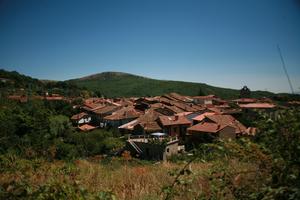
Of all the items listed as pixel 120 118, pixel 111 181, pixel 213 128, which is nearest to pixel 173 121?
pixel 213 128

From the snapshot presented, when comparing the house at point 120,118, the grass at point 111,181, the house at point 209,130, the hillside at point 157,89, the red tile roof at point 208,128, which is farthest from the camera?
the hillside at point 157,89

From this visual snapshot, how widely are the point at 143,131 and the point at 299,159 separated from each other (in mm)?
28804

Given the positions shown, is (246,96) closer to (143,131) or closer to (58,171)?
(143,131)

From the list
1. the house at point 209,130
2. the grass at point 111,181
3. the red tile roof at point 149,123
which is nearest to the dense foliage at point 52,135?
the red tile roof at point 149,123

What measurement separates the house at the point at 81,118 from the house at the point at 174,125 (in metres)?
16.1

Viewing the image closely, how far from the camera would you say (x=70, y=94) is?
6706cm

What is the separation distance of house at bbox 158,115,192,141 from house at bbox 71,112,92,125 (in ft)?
52.7

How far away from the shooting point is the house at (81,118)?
41875 millimetres

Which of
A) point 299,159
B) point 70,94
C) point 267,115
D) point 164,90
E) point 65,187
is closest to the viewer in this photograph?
point 299,159

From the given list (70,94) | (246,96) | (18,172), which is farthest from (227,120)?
(70,94)

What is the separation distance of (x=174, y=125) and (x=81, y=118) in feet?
58.9

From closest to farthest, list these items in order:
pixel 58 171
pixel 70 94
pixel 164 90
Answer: pixel 58 171 → pixel 70 94 → pixel 164 90

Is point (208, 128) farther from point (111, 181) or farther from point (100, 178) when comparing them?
point (111, 181)

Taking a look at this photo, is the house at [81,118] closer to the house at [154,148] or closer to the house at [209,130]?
the house at [209,130]
